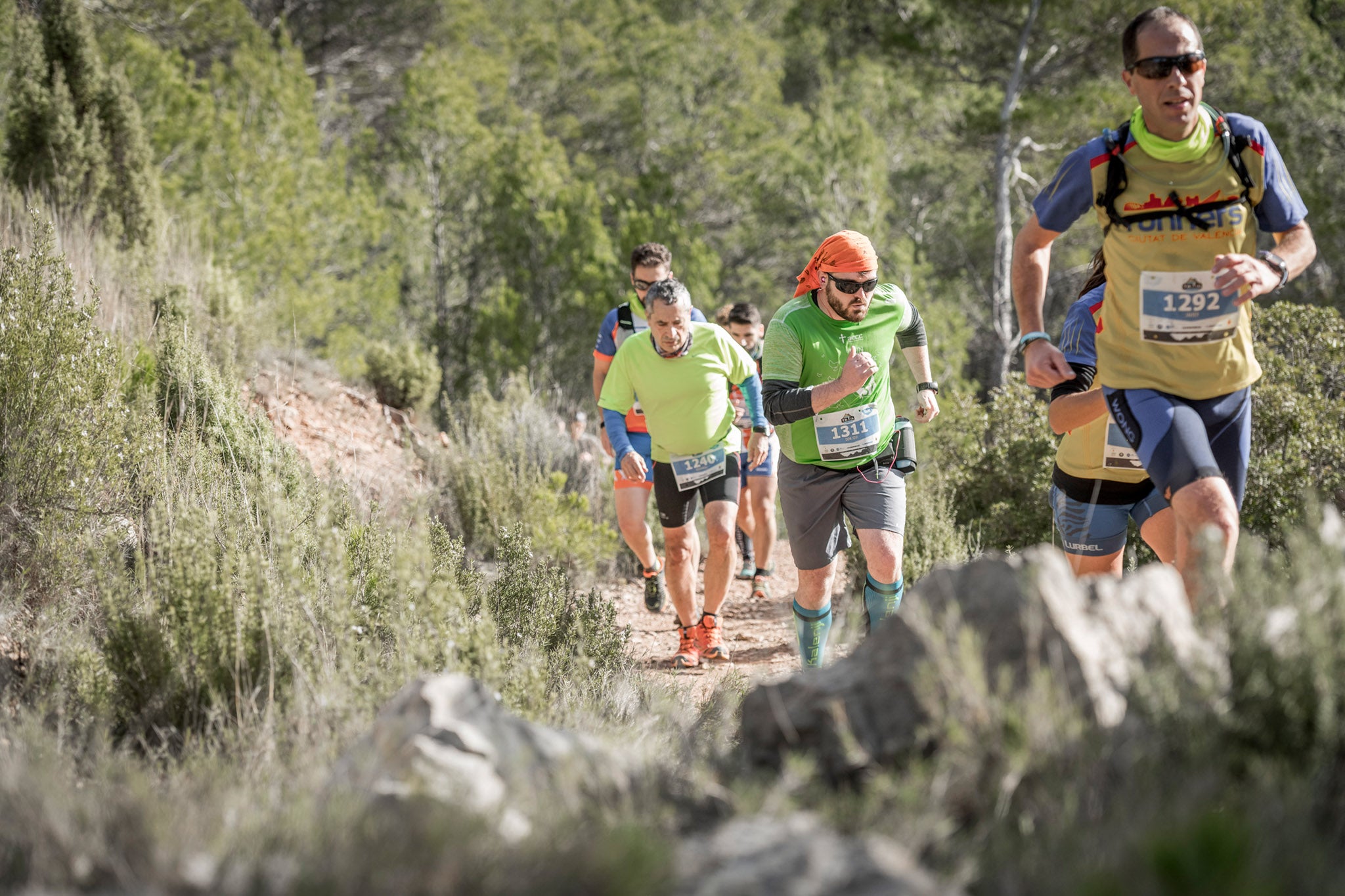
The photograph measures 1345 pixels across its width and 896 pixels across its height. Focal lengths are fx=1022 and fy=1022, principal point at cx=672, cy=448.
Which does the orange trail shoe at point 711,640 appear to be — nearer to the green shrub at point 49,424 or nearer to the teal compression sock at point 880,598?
the teal compression sock at point 880,598

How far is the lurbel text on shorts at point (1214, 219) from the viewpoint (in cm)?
290

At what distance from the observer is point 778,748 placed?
2.40m

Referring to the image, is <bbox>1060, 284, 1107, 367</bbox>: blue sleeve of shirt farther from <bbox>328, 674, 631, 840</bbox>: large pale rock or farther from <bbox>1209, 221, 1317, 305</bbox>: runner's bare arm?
<bbox>328, 674, 631, 840</bbox>: large pale rock

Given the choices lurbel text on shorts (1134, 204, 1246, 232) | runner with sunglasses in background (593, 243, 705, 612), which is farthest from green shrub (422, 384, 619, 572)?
lurbel text on shorts (1134, 204, 1246, 232)

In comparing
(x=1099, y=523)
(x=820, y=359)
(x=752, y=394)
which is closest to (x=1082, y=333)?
(x=1099, y=523)

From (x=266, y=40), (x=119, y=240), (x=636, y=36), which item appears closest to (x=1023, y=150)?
(x=636, y=36)

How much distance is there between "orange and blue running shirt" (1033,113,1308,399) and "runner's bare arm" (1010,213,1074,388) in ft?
0.57

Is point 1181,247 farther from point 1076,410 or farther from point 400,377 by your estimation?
point 400,377

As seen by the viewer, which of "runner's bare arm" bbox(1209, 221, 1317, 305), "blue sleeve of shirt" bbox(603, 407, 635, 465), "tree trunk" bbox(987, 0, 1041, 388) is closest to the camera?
"runner's bare arm" bbox(1209, 221, 1317, 305)

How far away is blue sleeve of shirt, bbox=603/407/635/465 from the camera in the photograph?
5.28 m

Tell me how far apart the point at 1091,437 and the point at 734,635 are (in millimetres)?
3140

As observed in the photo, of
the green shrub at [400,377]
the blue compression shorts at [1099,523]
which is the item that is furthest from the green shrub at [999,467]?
the green shrub at [400,377]

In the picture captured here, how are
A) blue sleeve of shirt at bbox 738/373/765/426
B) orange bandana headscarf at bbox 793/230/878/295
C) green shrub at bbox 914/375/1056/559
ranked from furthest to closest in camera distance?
green shrub at bbox 914/375/1056/559, blue sleeve of shirt at bbox 738/373/765/426, orange bandana headscarf at bbox 793/230/878/295

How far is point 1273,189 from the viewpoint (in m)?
2.91
